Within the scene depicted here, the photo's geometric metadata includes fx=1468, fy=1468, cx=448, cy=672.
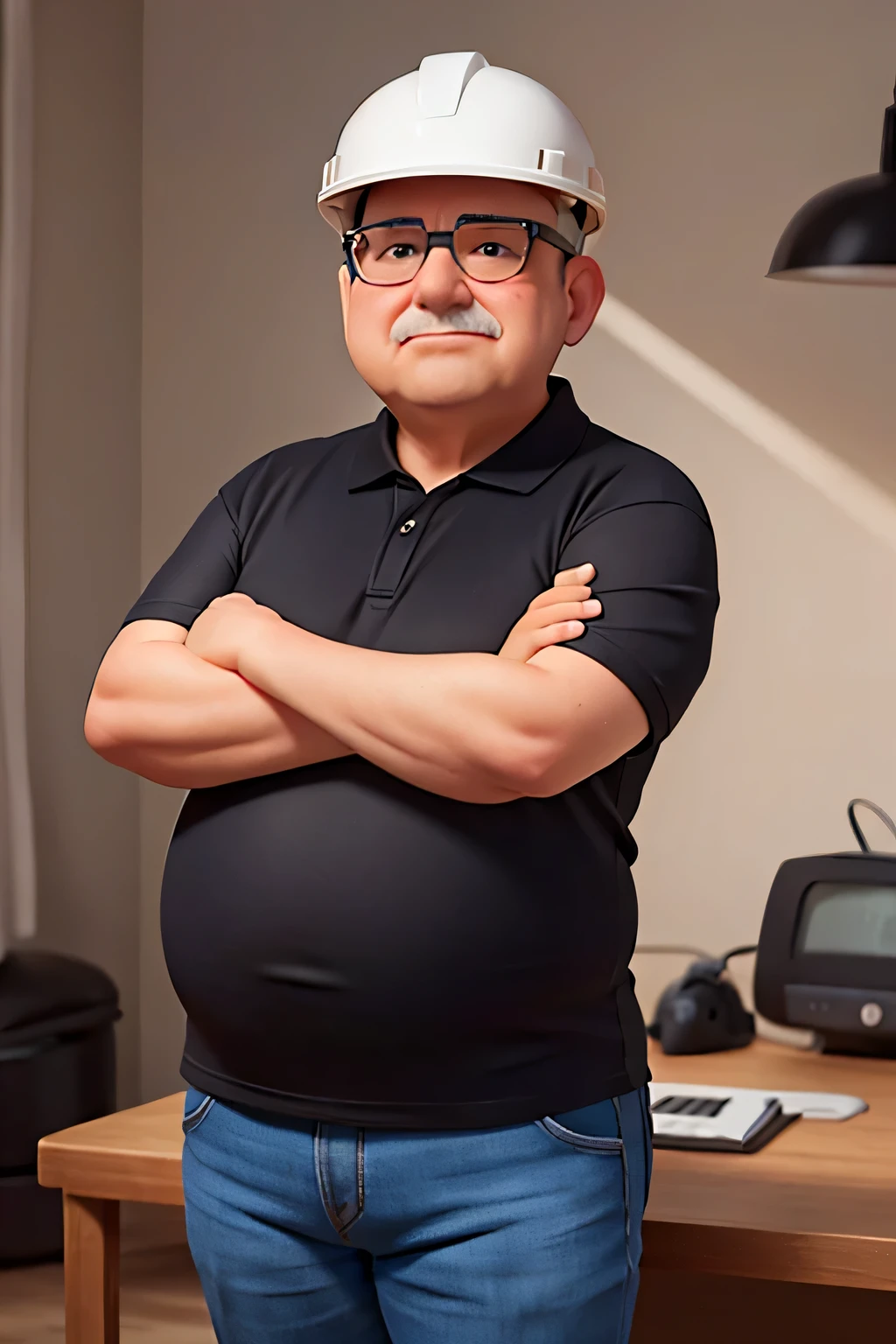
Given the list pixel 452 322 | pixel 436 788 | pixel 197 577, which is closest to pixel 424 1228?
pixel 436 788

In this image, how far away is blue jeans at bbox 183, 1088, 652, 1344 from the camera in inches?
39.6

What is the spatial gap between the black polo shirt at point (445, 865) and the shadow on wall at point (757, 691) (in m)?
1.55

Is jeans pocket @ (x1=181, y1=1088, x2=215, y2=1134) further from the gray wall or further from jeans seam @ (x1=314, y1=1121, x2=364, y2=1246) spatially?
the gray wall

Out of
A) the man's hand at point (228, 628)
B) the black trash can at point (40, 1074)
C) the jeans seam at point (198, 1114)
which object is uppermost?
the man's hand at point (228, 628)

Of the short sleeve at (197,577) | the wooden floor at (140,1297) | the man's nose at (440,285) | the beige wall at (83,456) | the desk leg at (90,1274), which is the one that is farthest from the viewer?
the beige wall at (83,456)

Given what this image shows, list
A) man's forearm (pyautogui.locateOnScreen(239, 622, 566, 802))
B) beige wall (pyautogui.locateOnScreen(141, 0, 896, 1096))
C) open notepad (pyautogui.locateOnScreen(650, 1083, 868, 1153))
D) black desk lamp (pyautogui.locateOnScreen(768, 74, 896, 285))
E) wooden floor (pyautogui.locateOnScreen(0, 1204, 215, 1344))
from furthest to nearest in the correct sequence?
beige wall (pyautogui.locateOnScreen(141, 0, 896, 1096)) → wooden floor (pyautogui.locateOnScreen(0, 1204, 215, 1344)) → black desk lamp (pyautogui.locateOnScreen(768, 74, 896, 285)) → open notepad (pyautogui.locateOnScreen(650, 1083, 868, 1153)) → man's forearm (pyautogui.locateOnScreen(239, 622, 566, 802))

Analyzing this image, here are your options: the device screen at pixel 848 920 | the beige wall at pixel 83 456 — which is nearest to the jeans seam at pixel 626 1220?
the device screen at pixel 848 920

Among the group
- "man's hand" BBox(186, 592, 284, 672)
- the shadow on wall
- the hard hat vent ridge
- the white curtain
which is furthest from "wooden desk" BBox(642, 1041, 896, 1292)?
the white curtain

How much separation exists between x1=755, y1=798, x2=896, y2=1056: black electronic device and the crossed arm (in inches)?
49.8

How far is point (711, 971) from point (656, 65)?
1.64 metres

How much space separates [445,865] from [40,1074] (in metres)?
1.75

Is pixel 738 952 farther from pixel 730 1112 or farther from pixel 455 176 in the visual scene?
pixel 455 176

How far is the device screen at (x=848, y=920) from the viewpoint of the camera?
2203 millimetres

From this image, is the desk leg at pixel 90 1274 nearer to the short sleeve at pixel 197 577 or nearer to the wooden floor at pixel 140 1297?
the short sleeve at pixel 197 577
